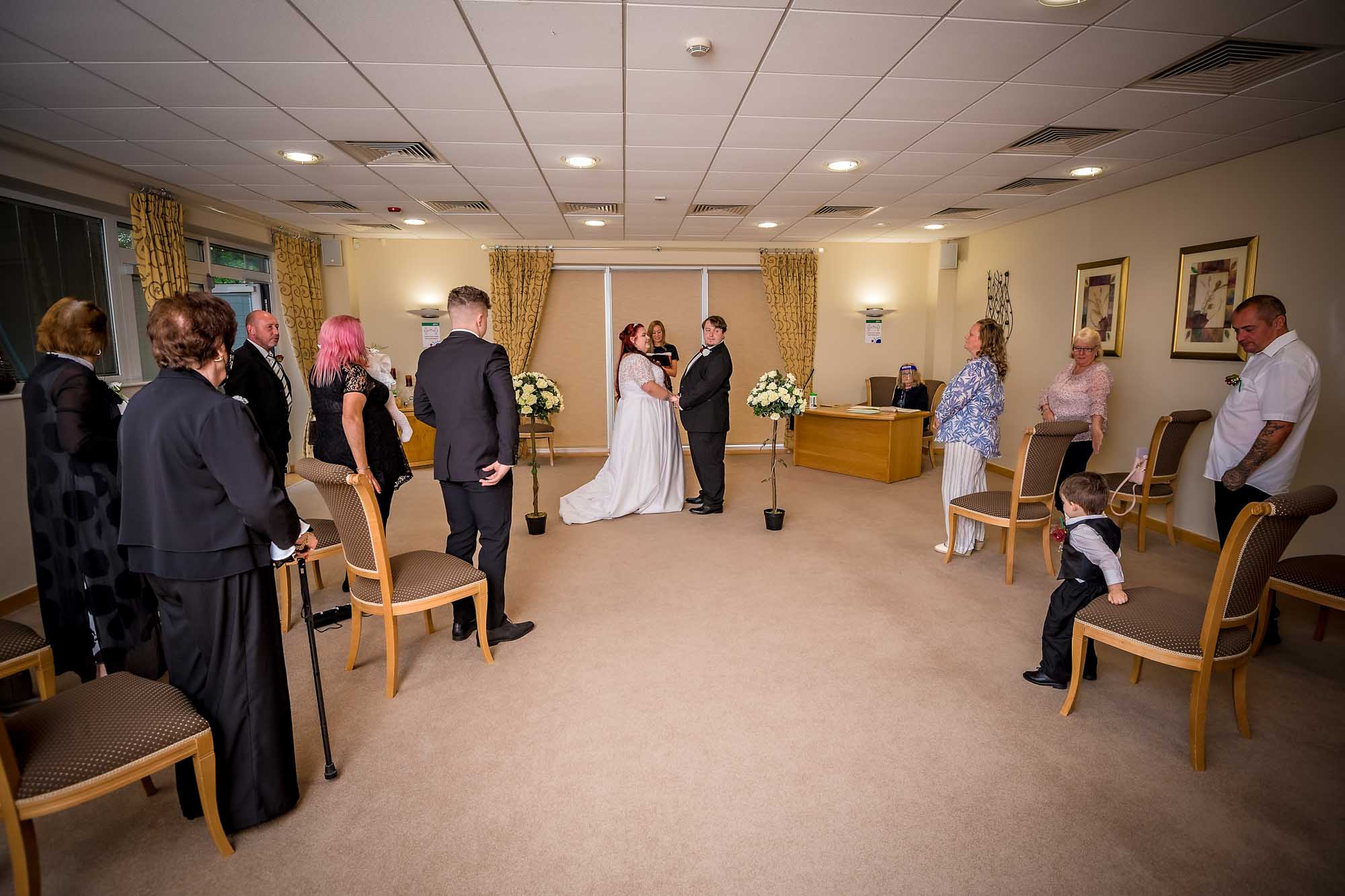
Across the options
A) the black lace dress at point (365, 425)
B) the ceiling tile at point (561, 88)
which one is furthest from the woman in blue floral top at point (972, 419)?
the black lace dress at point (365, 425)

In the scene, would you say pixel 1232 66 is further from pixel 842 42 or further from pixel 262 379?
pixel 262 379

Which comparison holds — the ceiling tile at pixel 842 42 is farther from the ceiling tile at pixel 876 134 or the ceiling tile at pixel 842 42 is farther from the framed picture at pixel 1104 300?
the framed picture at pixel 1104 300

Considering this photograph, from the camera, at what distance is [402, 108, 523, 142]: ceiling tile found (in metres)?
3.87

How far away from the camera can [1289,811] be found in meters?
2.18

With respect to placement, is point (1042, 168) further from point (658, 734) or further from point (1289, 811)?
point (658, 734)

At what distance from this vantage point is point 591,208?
677cm

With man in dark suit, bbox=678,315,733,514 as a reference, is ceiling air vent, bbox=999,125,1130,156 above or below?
above

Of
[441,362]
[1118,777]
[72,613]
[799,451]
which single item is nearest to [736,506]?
[799,451]

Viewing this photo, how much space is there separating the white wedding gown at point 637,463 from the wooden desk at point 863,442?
2563 millimetres

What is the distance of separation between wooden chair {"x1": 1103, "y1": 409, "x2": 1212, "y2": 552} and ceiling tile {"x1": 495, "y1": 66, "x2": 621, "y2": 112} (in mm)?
4268

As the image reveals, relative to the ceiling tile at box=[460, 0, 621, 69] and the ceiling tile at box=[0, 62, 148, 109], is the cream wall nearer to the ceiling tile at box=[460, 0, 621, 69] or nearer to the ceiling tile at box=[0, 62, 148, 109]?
the ceiling tile at box=[460, 0, 621, 69]

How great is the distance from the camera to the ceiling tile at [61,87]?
10.3ft

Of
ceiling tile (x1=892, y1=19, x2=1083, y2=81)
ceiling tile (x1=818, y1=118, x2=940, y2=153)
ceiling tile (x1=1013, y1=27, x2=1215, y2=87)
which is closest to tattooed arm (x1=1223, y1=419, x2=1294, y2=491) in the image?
ceiling tile (x1=1013, y1=27, x2=1215, y2=87)

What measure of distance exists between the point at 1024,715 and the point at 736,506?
368cm
